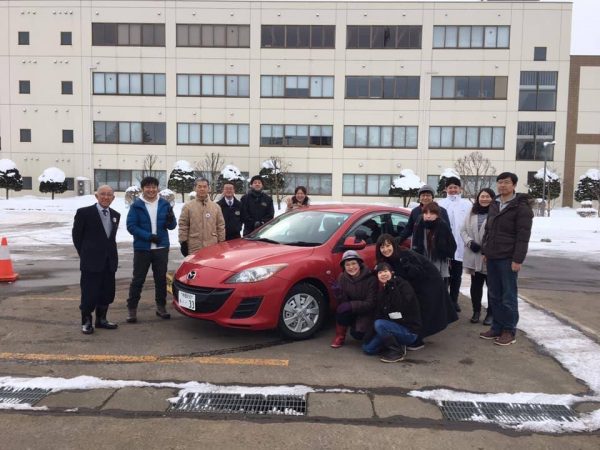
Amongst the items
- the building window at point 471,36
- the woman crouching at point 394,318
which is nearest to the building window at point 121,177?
the building window at point 471,36

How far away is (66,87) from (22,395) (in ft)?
123

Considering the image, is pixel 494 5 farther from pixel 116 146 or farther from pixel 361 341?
pixel 361 341

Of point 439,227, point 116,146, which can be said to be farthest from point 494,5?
point 439,227

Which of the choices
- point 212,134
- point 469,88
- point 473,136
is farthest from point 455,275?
point 469,88

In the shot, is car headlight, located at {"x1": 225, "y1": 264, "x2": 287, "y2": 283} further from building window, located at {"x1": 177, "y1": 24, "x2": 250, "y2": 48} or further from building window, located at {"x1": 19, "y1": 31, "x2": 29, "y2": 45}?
building window, located at {"x1": 19, "y1": 31, "x2": 29, "y2": 45}

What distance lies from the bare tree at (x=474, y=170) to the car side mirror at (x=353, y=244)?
30.7m

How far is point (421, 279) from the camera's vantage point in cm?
504

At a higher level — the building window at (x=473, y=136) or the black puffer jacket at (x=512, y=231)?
the building window at (x=473, y=136)

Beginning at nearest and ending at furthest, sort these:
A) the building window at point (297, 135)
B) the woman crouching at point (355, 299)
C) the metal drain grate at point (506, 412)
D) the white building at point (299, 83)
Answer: the metal drain grate at point (506, 412), the woman crouching at point (355, 299), the white building at point (299, 83), the building window at point (297, 135)

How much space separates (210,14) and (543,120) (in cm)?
2513

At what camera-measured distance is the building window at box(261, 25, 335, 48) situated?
116 feet

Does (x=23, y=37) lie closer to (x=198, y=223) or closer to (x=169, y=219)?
(x=198, y=223)

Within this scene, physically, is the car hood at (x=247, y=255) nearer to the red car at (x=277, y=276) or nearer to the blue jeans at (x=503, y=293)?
the red car at (x=277, y=276)

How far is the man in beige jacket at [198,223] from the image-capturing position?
21.6ft
